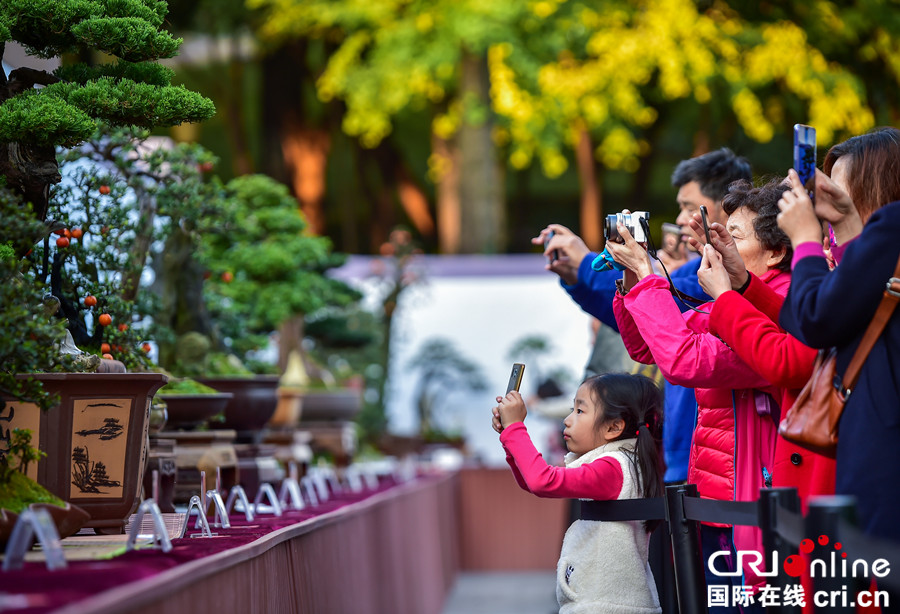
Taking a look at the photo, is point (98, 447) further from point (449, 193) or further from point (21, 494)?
point (449, 193)

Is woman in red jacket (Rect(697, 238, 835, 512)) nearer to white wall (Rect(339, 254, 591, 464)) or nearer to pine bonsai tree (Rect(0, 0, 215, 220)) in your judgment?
pine bonsai tree (Rect(0, 0, 215, 220))

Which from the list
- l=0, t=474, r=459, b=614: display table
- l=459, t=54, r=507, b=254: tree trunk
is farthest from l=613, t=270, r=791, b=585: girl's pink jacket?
l=459, t=54, r=507, b=254: tree trunk

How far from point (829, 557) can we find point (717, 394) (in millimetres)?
538

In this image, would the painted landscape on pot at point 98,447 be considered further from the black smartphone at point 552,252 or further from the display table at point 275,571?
the black smartphone at point 552,252

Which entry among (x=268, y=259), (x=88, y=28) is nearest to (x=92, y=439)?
(x=88, y=28)

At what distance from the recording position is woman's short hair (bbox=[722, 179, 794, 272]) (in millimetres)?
2105

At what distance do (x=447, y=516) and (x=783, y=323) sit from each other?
17.7ft

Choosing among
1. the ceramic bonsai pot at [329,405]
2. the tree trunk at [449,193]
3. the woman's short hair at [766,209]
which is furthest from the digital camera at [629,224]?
the tree trunk at [449,193]

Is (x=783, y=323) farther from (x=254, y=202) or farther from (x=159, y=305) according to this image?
(x=254, y=202)

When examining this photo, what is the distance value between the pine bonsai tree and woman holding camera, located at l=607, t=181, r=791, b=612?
0.91m

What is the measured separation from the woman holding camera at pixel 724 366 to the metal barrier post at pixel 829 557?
24 cm

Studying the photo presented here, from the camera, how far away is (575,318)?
31.4 ft

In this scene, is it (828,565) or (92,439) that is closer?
(828,565)

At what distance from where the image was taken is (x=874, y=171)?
5.87 feet
